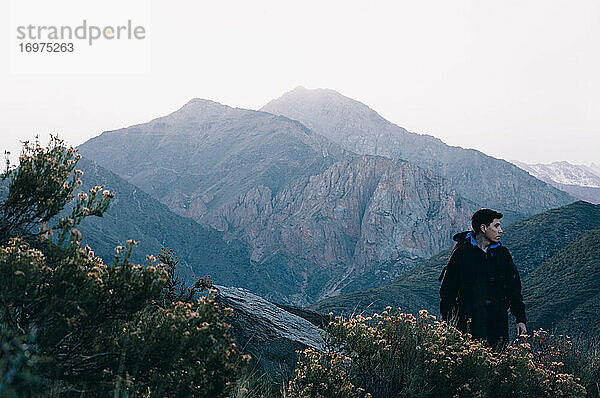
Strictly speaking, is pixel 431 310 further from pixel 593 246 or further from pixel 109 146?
pixel 109 146

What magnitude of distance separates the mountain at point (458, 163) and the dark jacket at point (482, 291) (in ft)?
375

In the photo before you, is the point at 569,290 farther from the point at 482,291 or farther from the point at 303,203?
the point at 303,203

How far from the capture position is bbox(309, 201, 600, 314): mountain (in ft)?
137

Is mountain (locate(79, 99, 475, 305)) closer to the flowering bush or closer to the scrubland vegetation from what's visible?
the flowering bush

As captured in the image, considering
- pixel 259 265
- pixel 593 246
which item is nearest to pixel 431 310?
pixel 593 246

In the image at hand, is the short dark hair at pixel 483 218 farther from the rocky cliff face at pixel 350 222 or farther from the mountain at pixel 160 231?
the rocky cliff face at pixel 350 222

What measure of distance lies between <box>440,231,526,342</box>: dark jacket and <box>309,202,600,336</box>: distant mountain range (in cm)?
701

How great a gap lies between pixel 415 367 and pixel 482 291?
5.44ft

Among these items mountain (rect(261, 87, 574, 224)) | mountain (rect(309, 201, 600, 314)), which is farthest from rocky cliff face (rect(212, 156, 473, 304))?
mountain (rect(309, 201, 600, 314))

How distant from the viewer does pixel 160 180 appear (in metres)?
140

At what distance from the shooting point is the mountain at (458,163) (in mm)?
136875

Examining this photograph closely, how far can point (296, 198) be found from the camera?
4818 inches

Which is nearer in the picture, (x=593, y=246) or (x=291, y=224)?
(x=593, y=246)

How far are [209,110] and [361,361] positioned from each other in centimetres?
18833
